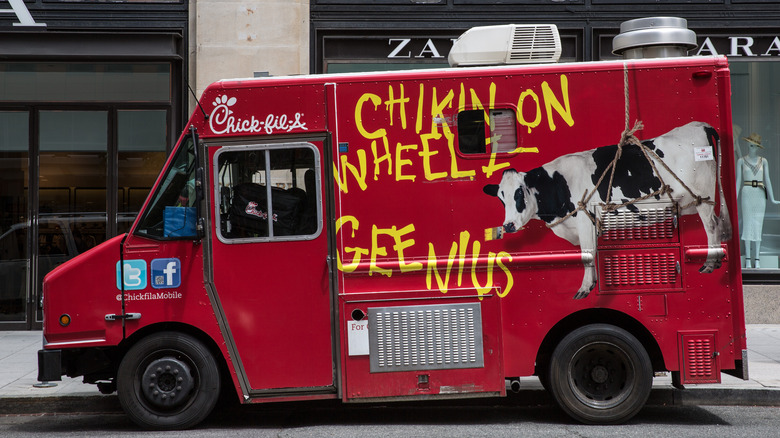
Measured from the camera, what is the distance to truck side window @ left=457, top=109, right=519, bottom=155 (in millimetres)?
6441

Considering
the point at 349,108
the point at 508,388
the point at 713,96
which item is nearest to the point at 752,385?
the point at 508,388

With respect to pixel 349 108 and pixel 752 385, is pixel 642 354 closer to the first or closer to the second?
pixel 752 385

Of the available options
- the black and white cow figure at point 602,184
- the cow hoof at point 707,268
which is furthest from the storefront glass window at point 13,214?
the cow hoof at point 707,268

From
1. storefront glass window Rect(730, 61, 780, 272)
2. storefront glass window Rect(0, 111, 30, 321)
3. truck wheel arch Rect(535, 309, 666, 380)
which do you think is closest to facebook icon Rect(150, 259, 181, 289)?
truck wheel arch Rect(535, 309, 666, 380)

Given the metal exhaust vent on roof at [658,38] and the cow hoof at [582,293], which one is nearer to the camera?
the cow hoof at [582,293]

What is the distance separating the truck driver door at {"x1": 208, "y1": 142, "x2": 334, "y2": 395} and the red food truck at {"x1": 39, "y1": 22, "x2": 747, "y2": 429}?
0.05 ft

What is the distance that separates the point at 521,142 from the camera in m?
6.43

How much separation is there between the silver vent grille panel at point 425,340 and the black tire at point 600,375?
70 cm

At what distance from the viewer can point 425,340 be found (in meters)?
6.32

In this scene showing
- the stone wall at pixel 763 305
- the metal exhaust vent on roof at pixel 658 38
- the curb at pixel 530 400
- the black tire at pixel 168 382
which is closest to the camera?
the black tire at pixel 168 382

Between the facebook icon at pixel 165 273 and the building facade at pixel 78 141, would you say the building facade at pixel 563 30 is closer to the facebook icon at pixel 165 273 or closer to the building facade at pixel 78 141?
the building facade at pixel 78 141

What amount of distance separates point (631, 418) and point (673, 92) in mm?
2708

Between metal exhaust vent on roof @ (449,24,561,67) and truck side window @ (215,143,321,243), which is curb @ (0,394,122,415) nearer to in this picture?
truck side window @ (215,143,321,243)

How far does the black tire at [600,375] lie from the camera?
6371 millimetres
